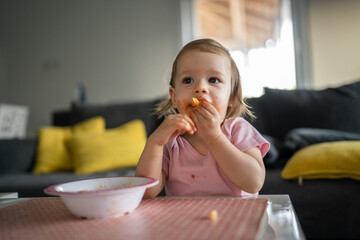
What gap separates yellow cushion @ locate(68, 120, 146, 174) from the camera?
2.16 meters

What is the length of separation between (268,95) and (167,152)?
1.44 metres

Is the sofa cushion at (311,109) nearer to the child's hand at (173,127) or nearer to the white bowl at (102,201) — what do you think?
the child's hand at (173,127)

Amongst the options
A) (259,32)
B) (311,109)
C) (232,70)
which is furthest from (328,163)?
(259,32)

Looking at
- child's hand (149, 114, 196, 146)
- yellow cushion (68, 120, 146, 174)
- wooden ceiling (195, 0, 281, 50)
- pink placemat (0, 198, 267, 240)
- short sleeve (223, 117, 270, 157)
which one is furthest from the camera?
wooden ceiling (195, 0, 281, 50)

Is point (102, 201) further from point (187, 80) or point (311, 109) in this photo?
point (311, 109)

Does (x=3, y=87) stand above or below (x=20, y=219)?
above

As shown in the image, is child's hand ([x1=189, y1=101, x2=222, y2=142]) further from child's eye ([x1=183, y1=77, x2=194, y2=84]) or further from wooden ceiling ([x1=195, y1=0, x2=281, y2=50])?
wooden ceiling ([x1=195, y1=0, x2=281, y2=50])

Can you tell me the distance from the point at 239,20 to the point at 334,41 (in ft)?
7.43

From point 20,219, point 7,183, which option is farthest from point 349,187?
point 7,183

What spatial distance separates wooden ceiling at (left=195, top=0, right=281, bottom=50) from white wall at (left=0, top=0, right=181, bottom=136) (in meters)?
0.61

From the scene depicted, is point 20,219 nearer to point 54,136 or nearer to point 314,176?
point 314,176

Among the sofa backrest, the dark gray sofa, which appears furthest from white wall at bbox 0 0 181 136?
the dark gray sofa

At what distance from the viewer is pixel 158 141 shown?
80 cm

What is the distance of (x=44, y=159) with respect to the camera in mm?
2326
